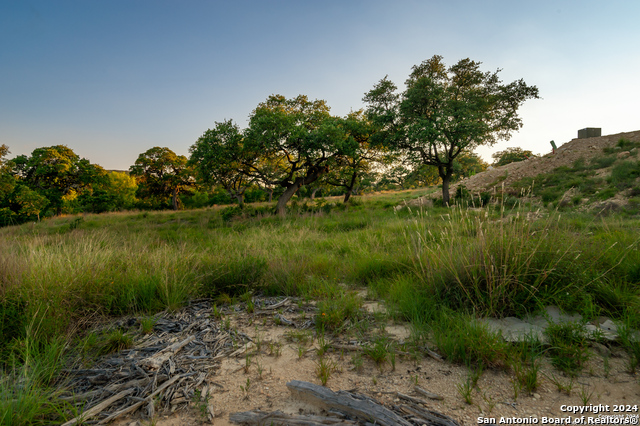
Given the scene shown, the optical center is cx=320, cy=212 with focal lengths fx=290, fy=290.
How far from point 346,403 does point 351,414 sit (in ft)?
0.24

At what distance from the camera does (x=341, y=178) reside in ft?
66.7

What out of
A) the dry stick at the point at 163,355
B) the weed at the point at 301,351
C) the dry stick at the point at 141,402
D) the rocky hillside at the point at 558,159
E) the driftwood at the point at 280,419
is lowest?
the weed at the point at 301,351

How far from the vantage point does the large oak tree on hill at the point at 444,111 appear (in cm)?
1441

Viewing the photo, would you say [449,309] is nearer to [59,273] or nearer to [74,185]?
[59,273]

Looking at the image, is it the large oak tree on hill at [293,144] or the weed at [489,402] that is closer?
the weed at [489,402]

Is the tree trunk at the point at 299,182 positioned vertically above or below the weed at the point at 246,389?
Answer: above

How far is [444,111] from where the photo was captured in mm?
14781

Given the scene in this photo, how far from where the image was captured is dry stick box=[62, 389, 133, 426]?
6.60ft

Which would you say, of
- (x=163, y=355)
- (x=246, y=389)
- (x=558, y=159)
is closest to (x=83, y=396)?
(x=163, y=355)

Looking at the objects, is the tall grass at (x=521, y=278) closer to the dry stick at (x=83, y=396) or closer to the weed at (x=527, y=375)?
the weed at (x=527, y=375)

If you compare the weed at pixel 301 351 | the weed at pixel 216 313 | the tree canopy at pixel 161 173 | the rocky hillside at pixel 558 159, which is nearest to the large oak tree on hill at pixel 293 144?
the rocky hillside at pixel 558 159

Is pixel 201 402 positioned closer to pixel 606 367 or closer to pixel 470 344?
pixel 470 344

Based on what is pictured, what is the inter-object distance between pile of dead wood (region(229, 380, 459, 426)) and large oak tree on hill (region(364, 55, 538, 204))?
1364 cm

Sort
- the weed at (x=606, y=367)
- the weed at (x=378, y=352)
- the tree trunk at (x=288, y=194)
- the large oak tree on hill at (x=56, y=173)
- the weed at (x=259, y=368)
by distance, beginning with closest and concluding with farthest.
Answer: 1. the weed at (x=606, y=367)
2. the weed at (x=259, y=368)
3. the weed at (x=378, y=352)
4. the tree trunk at (x=288, y=194)
5. the large oak tree on hill at (x=56, y=173)
